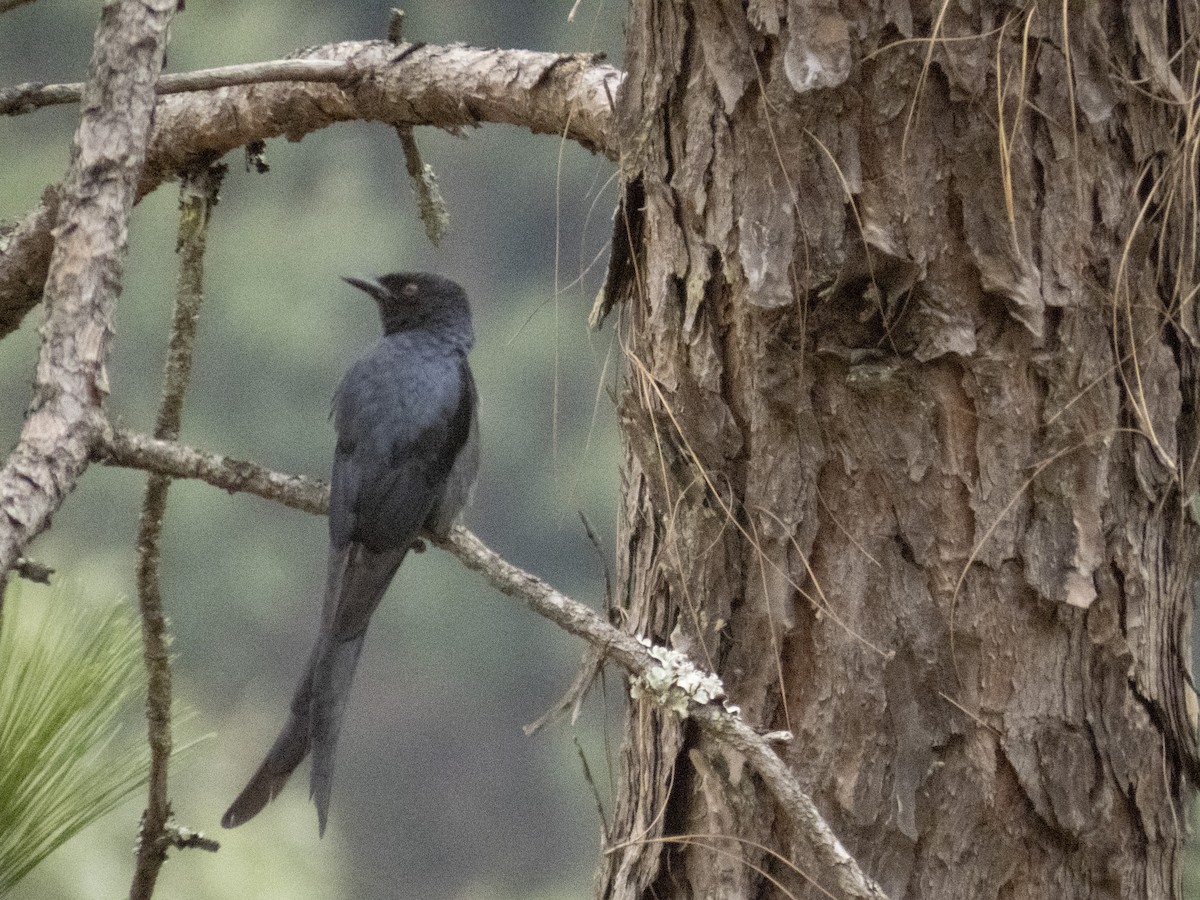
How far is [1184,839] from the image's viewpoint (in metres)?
1.14

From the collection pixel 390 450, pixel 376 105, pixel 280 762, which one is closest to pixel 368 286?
pixel 390 450

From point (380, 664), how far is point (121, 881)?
0.83m

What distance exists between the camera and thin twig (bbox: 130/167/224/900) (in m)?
1.22

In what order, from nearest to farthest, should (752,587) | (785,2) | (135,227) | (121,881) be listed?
(785,2) < (752,587) < (121,881) < (135,227)

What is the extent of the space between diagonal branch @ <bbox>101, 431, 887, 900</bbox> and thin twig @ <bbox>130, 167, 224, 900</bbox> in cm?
17

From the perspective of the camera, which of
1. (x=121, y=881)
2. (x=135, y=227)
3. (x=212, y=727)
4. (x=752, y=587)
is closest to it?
(x=752, y=587)

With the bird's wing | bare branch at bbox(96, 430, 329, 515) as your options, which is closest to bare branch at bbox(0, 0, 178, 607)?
bare branch at bbox(96, 430, 329, 515)

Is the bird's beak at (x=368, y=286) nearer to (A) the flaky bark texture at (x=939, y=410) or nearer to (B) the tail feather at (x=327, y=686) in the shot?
(B) the tail feather at (x=327, y=686)

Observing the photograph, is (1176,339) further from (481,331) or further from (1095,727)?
(481,331)

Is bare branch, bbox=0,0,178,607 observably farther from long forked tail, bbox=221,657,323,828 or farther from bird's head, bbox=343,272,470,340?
bird's head, bbox=343,272,470,340

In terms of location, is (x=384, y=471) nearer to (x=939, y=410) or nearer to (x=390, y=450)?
(x=390, y=450)

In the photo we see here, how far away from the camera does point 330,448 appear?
121 inches

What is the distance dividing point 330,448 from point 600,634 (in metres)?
2.20

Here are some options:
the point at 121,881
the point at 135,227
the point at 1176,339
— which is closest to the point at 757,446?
the point at 1176,339
